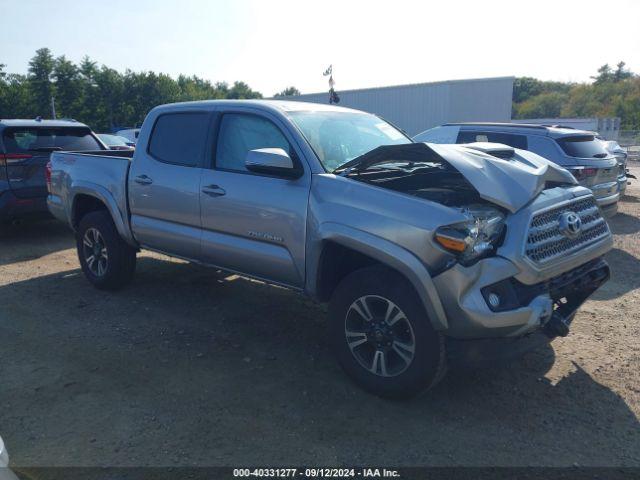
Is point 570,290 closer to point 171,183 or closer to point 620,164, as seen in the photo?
point 171,183

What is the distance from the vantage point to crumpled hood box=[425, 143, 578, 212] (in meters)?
3.38

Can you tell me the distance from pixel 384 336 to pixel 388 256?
56cm

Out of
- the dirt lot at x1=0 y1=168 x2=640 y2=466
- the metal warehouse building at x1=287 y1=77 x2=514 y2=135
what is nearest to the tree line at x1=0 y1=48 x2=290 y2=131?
the metal warehouse building at x1=287 y1=77 x2=514 y2=135

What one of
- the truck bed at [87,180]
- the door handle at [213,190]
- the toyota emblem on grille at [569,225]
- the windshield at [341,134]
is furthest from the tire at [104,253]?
the toyota emblem on grille at [569,225]

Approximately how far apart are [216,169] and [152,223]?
3.43ft

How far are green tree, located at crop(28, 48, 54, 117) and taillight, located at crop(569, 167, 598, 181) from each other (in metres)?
44.6

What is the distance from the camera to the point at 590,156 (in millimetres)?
8211

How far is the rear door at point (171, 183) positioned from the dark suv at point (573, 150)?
165 inches

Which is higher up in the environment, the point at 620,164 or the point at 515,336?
the point at 620,164

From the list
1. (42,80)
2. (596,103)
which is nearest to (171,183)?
(42,80)

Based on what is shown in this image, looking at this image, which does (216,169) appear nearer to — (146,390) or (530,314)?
(146,390)

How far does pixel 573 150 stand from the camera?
812 centimetres

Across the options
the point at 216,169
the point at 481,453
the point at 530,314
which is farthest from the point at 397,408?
the point at 216,169

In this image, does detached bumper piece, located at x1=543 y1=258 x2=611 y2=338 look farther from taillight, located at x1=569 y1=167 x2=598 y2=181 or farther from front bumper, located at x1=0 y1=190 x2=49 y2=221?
front bumper, located at x1=0 y1=190 x2=49 y2=221
